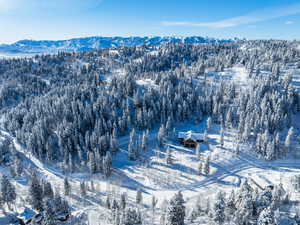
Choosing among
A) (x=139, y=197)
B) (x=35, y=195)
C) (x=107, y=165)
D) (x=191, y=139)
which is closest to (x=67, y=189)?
(x=35, y=195)

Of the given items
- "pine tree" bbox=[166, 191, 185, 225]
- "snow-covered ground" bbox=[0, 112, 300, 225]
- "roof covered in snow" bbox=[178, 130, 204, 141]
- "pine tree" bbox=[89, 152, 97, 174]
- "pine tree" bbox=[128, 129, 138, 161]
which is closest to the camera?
"pine tree" bbox=[166, 191, 185, 225]

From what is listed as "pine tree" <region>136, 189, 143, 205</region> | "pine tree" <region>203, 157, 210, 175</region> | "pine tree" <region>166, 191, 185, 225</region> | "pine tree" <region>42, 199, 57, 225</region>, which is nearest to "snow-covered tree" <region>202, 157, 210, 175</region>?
"pine tree" <region>203, 157, 210, 175</region>

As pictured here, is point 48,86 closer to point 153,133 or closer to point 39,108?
point 39,108

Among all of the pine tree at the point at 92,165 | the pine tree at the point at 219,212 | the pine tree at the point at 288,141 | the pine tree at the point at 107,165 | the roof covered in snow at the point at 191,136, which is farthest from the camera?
the roof covered in snow at the point at 191,136

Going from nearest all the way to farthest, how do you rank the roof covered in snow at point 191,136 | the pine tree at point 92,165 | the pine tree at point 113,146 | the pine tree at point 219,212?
the pine tree at point 219,212
the pine tree at point 92,165
the pine tree at point 113,146
the roof covered in snow at point 191,136

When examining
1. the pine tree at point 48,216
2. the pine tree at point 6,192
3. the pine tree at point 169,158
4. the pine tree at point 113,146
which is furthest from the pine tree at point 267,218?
the pine tree at point 113,146

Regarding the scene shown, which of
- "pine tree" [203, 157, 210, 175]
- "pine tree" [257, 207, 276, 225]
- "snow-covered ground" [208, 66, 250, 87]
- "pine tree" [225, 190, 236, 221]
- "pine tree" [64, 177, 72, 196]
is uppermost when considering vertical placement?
"snow-covered ground" [208, 66, 250, 87]

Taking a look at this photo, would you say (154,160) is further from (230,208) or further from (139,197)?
(230,208)

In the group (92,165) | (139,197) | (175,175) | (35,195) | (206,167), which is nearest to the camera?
(35,195)

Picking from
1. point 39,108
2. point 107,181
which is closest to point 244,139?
point 107,181

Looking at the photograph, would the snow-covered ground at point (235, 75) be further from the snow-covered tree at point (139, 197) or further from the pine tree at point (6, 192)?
the pine tree at point (6, 192)

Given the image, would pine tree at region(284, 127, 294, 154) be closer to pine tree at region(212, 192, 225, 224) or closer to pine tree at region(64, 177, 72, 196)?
pine tree at region(212, 192, 225, 224)
